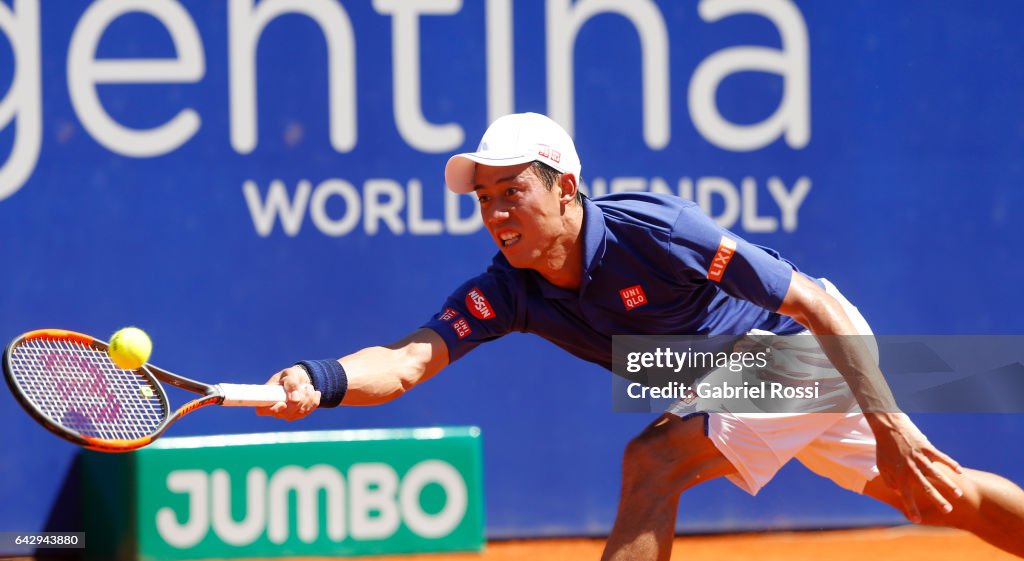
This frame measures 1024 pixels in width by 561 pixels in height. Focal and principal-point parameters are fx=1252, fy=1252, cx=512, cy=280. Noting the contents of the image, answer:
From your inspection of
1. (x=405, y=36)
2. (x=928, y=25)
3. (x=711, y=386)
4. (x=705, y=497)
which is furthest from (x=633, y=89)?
(x=711, y=386)

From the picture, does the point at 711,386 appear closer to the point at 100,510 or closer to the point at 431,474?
the point at 431,474

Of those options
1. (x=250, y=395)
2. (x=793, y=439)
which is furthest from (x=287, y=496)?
(x=793, y=439)

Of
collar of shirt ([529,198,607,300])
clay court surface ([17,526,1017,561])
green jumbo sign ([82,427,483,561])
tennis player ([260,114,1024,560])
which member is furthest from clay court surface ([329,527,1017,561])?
collar of shirt ([529,198,607,300])

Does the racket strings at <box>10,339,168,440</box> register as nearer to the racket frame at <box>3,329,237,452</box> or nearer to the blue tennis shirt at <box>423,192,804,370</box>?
the racket frame at <box>3,329,237,452</box>

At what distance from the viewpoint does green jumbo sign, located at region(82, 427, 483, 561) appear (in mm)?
4488

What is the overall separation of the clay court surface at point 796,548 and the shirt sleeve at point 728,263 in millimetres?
1985

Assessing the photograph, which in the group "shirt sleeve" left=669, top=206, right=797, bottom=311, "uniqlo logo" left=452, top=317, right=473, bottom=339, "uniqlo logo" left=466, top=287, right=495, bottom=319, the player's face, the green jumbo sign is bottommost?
the green jumbo sign

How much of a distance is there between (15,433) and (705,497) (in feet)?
8.70

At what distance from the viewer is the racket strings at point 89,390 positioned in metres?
2.98

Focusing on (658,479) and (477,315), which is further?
(477,315)

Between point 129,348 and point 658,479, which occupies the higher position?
point 129,348

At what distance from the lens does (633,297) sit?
3096 mm

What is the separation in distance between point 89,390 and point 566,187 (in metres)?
1.28

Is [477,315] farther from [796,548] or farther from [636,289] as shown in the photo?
[796,548]
